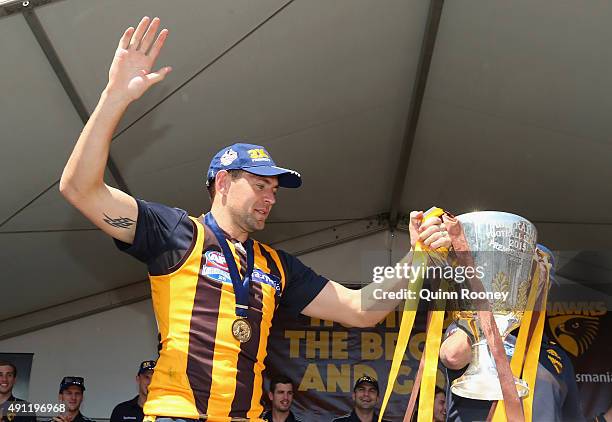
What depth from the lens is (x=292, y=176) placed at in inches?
78.8

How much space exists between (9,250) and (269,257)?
2929 mm

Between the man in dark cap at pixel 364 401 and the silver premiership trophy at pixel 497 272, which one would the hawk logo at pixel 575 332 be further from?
the silver premiership trophy at pixel 497 272

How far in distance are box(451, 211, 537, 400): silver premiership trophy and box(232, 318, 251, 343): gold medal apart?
0.48 metres

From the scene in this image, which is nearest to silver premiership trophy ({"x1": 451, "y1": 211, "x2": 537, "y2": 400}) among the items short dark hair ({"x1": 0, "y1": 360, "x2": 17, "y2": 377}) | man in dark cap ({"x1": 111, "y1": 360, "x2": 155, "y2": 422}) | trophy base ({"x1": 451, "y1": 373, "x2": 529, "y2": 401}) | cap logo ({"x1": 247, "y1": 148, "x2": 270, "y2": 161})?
trophy base ({"x1": 451, "y1": 373, "x2": 529, "y2": 401})

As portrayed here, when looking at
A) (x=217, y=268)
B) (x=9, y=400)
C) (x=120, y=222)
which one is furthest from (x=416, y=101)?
(x=9, y=400)

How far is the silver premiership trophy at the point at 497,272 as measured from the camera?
5.03ft

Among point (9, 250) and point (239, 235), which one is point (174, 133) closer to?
point (9, 250)

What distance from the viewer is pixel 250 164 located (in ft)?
6.30

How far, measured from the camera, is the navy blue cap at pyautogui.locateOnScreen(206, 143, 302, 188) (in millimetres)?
1906

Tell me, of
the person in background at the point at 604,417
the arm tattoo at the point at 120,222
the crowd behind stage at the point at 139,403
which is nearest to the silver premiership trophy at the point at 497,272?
the arm tattoo at the point at 120,222

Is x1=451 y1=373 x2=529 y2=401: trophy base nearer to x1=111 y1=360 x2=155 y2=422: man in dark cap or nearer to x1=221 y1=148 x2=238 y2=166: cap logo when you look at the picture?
x1=221 y1=148 x2=238 y2=166: cap logo

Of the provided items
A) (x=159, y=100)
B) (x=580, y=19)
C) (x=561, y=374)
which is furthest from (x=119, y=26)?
(x=561, y=374)

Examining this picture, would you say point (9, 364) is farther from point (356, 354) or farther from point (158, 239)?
point (158, 239)

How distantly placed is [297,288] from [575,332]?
11.4 feet
